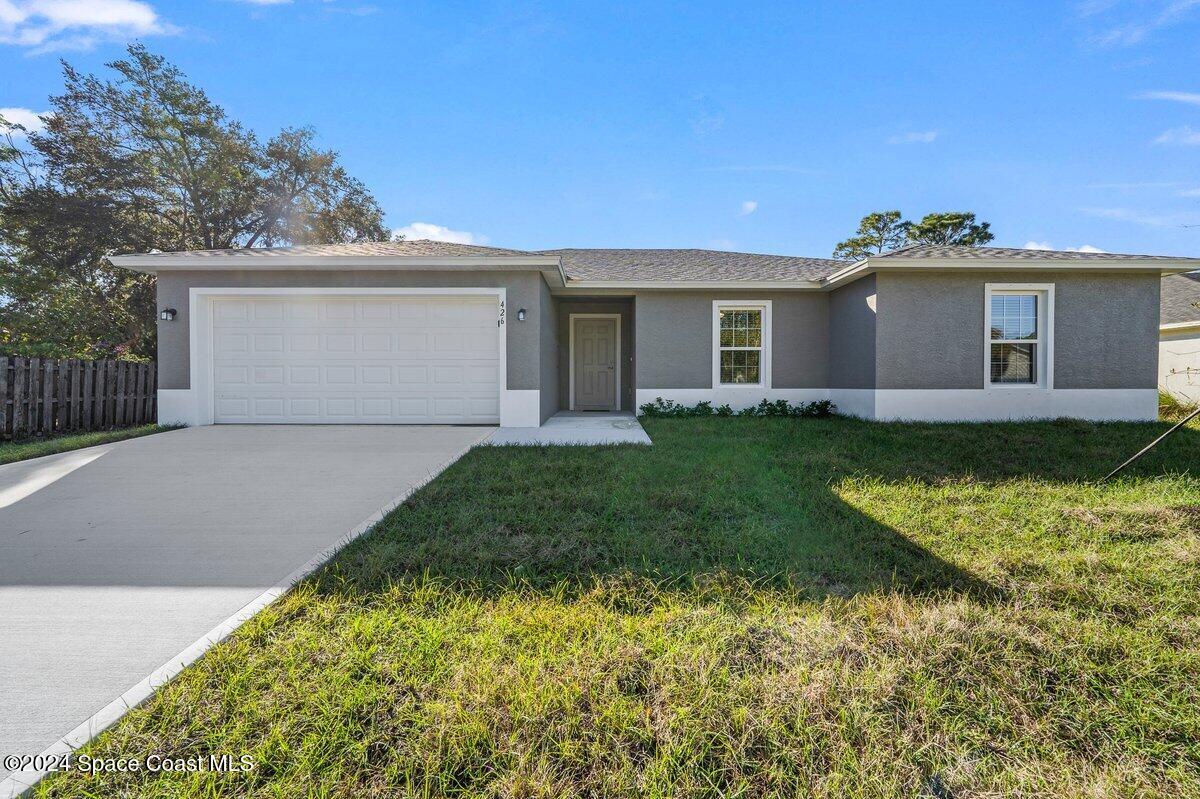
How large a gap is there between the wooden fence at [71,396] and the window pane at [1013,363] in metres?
16.4

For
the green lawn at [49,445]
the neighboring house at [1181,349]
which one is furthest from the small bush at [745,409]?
the green lawn at [49,445]

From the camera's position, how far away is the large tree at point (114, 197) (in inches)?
552

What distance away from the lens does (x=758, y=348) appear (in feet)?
36.3

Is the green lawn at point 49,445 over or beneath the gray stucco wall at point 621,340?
beneath

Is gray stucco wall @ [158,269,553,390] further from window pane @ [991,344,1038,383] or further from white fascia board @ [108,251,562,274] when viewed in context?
window pane @ [991,344,1038,383]

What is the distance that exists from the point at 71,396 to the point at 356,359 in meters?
4.88

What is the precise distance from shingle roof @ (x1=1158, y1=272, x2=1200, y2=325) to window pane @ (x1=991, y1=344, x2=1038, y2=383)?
5381 millimetres

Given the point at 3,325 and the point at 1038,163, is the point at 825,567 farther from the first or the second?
the point at 3,325

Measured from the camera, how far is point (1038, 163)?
10.1m

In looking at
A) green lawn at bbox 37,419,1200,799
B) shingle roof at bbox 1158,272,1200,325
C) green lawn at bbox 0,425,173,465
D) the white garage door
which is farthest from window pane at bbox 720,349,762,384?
green lawn at bbox 0,425,173,465

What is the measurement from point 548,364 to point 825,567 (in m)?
8.14

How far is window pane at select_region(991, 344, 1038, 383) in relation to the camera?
366 inches

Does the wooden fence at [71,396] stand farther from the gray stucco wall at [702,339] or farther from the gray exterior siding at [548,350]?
the gray stucco wall at [702,339]

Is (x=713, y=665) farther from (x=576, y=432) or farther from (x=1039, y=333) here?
(x=1039, y=333)
